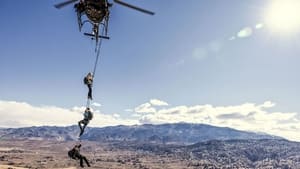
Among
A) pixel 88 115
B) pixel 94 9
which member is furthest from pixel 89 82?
pixel 94 9

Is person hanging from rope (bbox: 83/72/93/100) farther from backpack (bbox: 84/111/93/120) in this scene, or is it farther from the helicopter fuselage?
the helicopter fuselage

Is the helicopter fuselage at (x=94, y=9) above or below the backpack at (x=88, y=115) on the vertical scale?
above

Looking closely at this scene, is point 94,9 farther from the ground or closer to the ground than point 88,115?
farther from the ground

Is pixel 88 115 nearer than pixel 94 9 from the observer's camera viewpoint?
Yes

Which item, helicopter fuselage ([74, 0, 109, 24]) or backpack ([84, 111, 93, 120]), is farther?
helicopter fuselage ([74, 0, 109, 24])

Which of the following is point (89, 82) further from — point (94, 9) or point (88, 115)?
point (94, 9)

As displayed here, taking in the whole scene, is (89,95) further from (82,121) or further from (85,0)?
(85,0)

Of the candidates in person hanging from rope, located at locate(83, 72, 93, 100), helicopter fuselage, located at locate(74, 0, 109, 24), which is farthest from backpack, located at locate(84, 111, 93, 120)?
helicopter fuselage, located at locate(74, 0, 109, 24)

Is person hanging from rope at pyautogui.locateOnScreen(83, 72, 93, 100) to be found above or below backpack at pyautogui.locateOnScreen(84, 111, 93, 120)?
above

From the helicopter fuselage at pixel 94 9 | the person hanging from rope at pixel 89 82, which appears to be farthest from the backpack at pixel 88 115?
the helicopter fuselage at pixel 94 9

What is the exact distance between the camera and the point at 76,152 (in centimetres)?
1822

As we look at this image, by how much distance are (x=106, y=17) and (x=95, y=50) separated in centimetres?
180

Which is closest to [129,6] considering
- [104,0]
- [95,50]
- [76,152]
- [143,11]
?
[143,11]

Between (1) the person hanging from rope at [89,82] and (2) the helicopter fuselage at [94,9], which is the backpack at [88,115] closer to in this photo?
(1) the person hanging from rope at [89,82]
